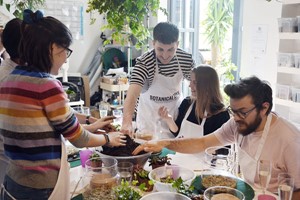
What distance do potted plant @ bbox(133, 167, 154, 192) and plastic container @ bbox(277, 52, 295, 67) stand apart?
45.6 inches

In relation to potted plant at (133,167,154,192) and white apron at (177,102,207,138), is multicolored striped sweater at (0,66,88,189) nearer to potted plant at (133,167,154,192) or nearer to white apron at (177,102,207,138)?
potted plant at (133,167,154,192)

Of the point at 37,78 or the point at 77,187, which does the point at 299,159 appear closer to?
the point at 77,187

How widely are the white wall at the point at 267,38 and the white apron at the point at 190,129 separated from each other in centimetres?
64

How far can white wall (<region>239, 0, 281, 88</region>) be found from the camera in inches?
87.5

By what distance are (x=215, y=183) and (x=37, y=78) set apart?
852 millimetres

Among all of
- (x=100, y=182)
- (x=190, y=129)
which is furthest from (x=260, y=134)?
(x=100, y=182)

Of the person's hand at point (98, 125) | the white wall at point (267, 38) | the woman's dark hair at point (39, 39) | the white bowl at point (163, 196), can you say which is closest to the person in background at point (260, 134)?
the person's hand at point (98, 125)

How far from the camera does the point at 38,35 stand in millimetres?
1194

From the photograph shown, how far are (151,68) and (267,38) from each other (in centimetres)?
89

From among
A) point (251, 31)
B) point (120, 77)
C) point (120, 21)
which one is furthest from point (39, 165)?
point (120, 77)

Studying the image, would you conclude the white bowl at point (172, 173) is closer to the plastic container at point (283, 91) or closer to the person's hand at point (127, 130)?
the person's hand at point (127, 130)

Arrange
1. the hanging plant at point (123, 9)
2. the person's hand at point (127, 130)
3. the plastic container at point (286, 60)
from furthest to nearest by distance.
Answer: the hanging plant at point (123, 9) → the plastic container at point (286, 60) → the person's hand at point (127, 130)

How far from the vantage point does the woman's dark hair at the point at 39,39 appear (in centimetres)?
119

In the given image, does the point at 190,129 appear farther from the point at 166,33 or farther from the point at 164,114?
the point at 166,33
